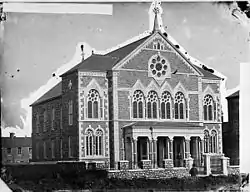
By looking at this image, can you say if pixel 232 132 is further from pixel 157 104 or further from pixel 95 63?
pixel 95 63

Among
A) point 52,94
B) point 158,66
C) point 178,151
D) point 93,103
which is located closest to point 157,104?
point 158,66

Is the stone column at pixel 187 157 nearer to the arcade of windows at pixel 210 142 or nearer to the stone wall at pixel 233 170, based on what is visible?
the arcade of windows at pixel 210 142

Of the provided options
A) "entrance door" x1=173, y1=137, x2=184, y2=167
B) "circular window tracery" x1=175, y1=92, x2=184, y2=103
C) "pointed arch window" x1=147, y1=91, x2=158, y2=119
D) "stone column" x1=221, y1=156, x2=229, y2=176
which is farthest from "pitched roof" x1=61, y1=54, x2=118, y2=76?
"stone column" x1=221, y1=156, x2=229, y2=176

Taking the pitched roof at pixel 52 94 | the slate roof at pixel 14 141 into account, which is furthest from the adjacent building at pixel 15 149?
the pitched roof at pixel 52 94

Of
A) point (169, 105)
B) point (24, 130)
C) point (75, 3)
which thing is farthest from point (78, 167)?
point (75, 3)

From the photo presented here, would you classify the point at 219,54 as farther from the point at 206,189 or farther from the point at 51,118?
the point at 51,118
